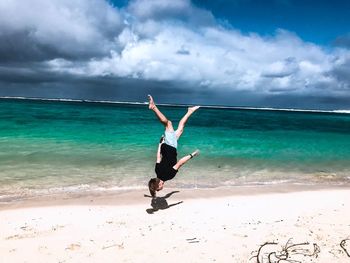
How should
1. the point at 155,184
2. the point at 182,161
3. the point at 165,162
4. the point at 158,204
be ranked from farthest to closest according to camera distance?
the point at 158,204, the point at 182,161, the point at 165,162, the point at 155,184

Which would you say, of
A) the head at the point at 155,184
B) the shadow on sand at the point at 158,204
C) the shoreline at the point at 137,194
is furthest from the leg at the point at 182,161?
the shoreline at the point at 137,194

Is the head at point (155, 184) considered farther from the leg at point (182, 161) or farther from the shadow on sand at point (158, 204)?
the leg at point (182, 161)

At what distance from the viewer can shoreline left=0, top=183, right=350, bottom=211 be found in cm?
1091

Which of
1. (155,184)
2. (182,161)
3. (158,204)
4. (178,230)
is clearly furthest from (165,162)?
(178,230)

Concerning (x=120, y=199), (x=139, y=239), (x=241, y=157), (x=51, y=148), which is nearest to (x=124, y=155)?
(x=51, y=148)

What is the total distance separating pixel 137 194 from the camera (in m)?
12.1

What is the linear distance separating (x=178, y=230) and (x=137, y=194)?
400 centimetres

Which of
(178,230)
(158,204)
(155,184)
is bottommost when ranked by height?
(178,230)

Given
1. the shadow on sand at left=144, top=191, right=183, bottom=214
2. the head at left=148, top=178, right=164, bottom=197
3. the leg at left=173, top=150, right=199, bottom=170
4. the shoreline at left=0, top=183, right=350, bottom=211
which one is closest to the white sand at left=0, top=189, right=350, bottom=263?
the shadow on sand at left=144, top=191, right=183, bottom=214

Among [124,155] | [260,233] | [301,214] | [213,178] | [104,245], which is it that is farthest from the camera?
[124,155]

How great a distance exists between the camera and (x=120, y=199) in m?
11.4

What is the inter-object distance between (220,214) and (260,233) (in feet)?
6.31

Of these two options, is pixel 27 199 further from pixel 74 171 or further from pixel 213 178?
pixel 213 178

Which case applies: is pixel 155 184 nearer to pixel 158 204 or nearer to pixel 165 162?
pixel 165 162
